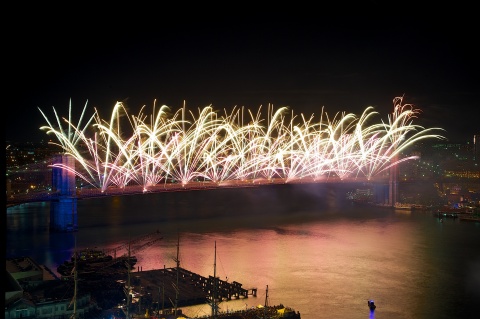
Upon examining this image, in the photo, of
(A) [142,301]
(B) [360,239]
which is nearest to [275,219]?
(B) [360,239]

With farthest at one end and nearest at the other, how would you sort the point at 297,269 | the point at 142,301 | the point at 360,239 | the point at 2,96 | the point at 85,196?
1. the point at 85,196
2. the point at 360,239
3. the point at 297,269
4. the point at 142,301
5. the point at 2,96

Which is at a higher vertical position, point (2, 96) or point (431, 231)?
point (2, 96)

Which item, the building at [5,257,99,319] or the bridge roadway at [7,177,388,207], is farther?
the bridge roadway at [7,177,388,207]

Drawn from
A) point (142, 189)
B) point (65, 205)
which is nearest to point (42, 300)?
point (65, 205)

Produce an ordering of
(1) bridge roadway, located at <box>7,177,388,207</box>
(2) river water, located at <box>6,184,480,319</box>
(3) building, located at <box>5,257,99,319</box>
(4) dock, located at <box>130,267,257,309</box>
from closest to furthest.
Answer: (3) building, located at <box>5,257,99,319</box> < (4) dock, located at <box>130,267,257,309</box> < (2) river water, located at <box>6,184,480,319</box> < (1) bridge roadway, located at <box>7,177,388,207</box>

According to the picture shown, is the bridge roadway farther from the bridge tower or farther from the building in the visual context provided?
the building

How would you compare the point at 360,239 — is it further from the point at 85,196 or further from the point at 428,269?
the point at 85,196

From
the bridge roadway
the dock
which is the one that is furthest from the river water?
the bridge roadway
